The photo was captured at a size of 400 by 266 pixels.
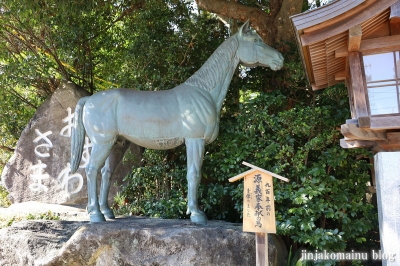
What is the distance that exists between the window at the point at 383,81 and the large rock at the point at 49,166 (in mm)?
4824

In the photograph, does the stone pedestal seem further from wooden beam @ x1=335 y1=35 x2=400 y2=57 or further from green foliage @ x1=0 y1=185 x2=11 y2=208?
green foliage @ x1=0 y1=185 x2=11 y2=208

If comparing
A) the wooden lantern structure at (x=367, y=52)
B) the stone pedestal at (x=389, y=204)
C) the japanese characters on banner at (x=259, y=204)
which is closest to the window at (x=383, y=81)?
the wooden lantern structure at (x=367, y=52)

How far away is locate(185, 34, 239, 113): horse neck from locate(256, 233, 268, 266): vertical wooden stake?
7.51ft

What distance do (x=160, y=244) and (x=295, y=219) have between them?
7.08 ft

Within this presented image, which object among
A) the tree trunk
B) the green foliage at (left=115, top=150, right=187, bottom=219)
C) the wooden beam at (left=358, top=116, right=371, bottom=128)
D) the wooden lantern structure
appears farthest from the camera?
the tree trunk

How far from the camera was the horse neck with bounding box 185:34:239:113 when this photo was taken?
5559 mm

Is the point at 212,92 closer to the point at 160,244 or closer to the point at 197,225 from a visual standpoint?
the point at 197,225

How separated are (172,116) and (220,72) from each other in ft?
3.22

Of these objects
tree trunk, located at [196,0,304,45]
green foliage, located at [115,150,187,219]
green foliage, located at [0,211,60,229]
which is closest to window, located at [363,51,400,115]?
tree trunk, located at [196,0,304,45]

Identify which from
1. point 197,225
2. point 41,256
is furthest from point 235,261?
point 41,256

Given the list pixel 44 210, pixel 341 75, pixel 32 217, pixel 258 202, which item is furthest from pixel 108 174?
pixel 341 75

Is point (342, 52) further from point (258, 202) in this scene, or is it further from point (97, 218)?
point (97, 218)

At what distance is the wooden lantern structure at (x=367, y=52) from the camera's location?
164 inches

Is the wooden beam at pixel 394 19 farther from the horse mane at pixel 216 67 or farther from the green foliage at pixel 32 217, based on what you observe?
the green foliage at pixel 32 217
